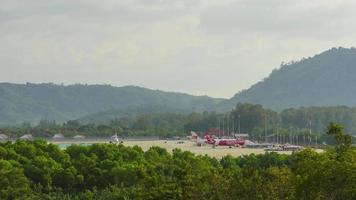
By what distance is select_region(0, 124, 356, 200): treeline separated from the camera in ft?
75.0

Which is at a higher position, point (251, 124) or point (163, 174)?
point (251, 124)

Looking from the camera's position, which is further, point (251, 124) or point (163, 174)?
point (251, 124)

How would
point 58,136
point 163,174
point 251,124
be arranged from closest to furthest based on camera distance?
point 163,174 < point 251,124 < point 58,136

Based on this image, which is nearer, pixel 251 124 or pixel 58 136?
pixel 251 124

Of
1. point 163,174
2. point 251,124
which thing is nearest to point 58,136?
point 251,124

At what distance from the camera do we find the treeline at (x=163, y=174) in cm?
2286

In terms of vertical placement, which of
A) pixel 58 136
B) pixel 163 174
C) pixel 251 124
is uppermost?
pixel 251 124

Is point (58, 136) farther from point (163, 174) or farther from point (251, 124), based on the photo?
point (163, 174)

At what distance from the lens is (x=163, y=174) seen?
49.8m

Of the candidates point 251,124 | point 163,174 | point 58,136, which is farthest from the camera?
point 58,136

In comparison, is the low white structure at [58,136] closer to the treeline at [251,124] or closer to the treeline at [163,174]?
the treeline at [251,124]

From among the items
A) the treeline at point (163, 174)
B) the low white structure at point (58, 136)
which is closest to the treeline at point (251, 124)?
the low white structure at point (58, 136)

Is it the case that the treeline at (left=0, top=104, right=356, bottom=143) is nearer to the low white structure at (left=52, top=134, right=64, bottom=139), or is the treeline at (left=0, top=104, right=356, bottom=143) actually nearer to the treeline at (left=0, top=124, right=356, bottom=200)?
the low white structure at (left=52, top=134, right=64, bottom=139)

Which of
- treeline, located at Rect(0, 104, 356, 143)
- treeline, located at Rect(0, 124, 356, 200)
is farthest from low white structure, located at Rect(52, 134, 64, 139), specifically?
treeline, located at Rect(0, 124, 356, 200)
